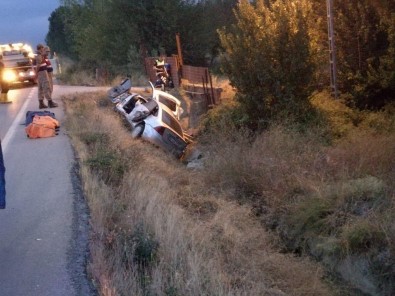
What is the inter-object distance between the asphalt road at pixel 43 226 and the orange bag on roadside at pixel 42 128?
1.17 meters

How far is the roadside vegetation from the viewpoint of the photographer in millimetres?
6410

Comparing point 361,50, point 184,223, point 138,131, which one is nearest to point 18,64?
point 138,131

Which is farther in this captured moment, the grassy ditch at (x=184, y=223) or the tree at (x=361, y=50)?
the tree at (x=361, y=50)

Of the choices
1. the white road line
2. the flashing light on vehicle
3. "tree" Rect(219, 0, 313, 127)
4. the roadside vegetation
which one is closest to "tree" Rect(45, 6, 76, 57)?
the white road line

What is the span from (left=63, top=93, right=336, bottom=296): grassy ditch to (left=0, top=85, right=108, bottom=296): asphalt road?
0.54ft

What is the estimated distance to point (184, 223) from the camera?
305 inches

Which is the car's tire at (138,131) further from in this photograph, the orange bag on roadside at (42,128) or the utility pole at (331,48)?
the utility pole at (331,48)

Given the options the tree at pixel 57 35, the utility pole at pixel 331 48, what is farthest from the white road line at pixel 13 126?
the tree at pixel 57 35

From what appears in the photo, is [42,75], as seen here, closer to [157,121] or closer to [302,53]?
[157,121]

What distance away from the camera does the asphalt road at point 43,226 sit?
5.24 m

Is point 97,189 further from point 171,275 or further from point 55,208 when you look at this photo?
point 171,275

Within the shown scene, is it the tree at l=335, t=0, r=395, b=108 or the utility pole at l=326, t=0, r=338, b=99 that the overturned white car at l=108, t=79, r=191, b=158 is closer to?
the utility pole at l=326, t=0, r=338, b=99

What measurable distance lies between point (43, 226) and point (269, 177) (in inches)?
191

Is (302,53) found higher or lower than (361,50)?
higher
